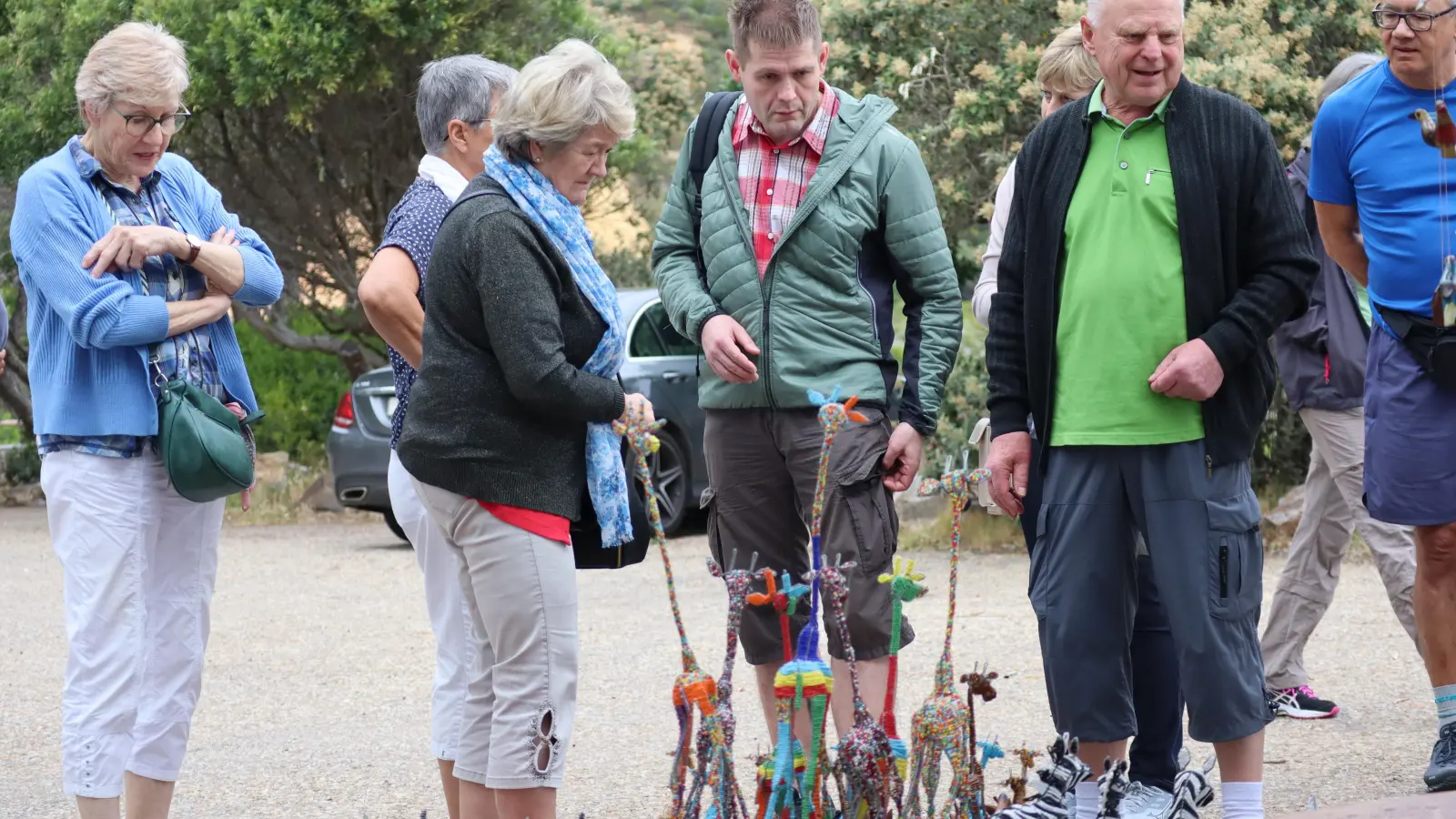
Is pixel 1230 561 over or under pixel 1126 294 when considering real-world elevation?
under

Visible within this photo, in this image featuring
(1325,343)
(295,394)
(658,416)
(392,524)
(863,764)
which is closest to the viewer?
(863,764)

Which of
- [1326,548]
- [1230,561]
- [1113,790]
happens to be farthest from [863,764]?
[1326,548]

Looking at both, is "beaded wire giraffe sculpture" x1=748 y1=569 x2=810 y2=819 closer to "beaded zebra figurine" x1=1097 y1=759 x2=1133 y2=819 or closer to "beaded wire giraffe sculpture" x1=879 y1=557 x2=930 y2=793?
"beaded wire giraffe sculpture" x1=879 y1=557 x2=930 y2=793

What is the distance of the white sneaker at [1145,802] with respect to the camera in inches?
168

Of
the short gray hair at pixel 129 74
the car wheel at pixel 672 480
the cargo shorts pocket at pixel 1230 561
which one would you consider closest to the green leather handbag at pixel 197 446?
the short gray hair at pixel 129 74

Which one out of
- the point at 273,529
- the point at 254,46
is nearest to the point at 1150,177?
the point at 273,529

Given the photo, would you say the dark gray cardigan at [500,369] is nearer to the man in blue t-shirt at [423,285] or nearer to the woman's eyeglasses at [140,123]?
the man in blue t-shirt at [423,285]

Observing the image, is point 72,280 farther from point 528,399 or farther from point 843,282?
point 843,282

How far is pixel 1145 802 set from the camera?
430cm

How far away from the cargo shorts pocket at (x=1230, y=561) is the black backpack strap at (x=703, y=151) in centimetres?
152

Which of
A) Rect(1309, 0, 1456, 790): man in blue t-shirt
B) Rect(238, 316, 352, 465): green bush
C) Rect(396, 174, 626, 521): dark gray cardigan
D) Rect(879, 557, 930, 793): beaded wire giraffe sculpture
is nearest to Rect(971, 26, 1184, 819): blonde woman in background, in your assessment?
Rect(879, 557, 930, 793): beaded wire giraffe sculpture

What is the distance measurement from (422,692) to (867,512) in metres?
3.00

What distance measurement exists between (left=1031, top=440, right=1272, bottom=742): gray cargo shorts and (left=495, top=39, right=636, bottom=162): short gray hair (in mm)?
1294

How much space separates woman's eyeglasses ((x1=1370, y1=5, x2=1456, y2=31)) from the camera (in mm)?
4297
